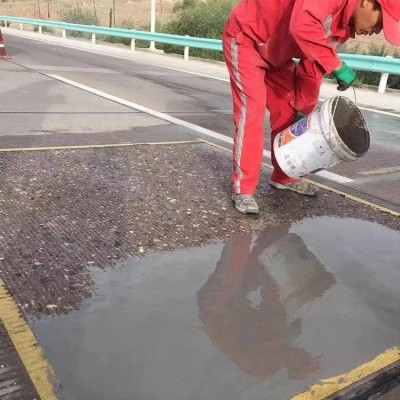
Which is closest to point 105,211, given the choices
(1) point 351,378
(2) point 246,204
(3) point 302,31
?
(2) point 246,204

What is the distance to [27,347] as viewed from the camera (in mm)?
1881

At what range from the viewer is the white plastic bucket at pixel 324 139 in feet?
10.6

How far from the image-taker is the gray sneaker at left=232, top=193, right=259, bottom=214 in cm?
338

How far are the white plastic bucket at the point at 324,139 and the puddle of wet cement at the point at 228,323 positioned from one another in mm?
663

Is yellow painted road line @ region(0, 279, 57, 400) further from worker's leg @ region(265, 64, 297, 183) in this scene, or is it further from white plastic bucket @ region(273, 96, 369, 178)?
worker's leg @ region(265, 64, 297, 183)

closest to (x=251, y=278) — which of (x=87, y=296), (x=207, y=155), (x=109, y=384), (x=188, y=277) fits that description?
(x=188, y=277)

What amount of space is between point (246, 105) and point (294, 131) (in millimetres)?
382

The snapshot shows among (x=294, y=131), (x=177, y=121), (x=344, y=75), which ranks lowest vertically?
(x=177, y=121)

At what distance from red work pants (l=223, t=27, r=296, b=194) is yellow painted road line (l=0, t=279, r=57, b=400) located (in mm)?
1845

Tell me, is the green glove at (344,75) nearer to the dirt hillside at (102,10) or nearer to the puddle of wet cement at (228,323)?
the puddle of wet cement at (228,323)

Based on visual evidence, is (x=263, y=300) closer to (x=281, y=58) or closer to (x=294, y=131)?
(x=294, y=131)

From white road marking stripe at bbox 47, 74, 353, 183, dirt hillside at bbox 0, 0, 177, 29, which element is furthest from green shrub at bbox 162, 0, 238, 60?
dirt hillside at bbox 0, 0, 177, 29

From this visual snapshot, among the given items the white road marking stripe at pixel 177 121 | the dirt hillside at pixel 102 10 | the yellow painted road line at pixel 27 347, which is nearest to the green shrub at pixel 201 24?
the white road marking stripe at pixel 177 121

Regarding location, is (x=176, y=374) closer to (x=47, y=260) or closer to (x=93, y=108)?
(x=47, y=260)
